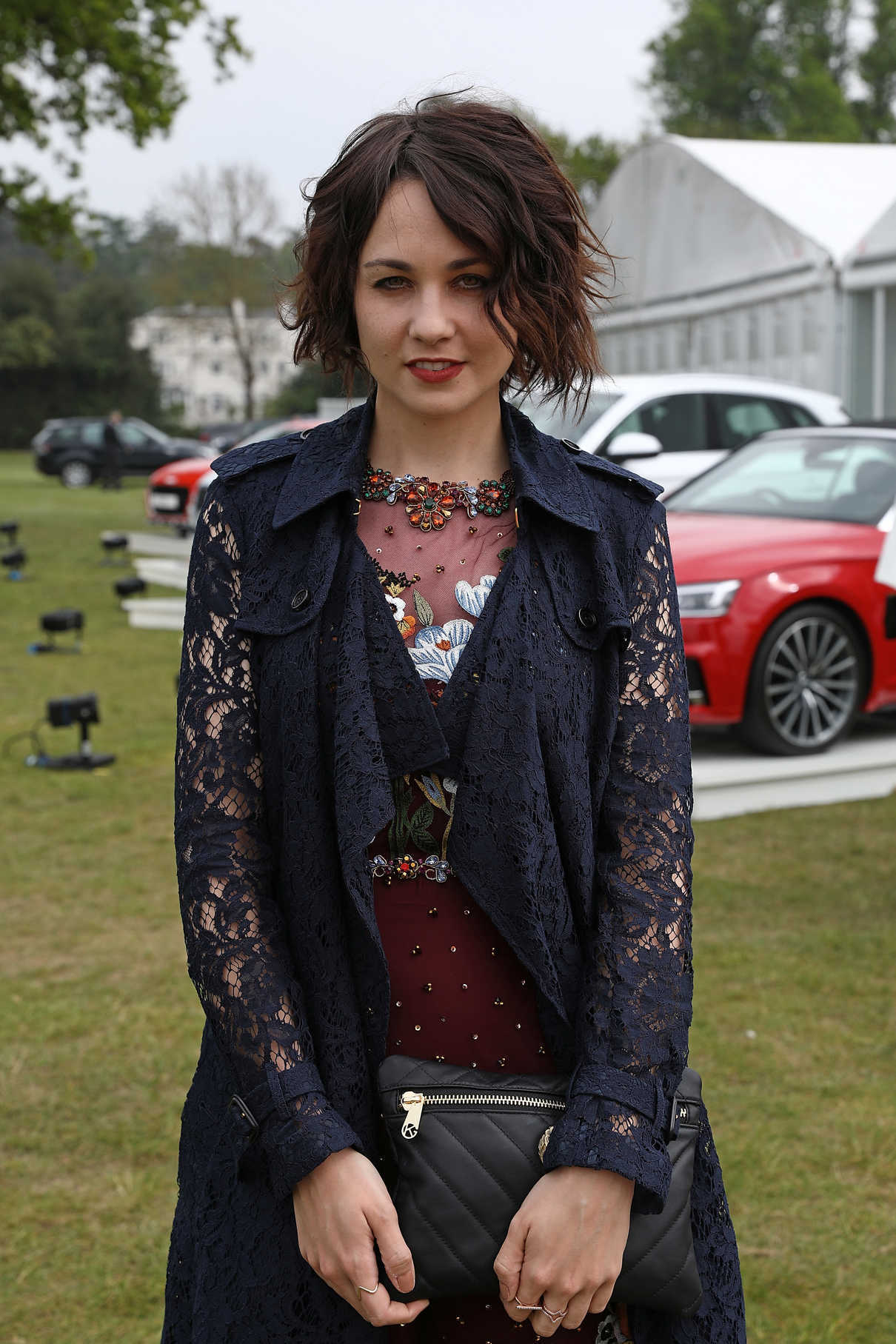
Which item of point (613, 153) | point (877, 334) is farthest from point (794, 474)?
point (613, 153)

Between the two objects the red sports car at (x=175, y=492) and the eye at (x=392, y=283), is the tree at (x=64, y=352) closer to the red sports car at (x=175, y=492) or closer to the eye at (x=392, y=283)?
the red sports car at (x=175, y=492)

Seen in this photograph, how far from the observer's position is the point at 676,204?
17.9 m

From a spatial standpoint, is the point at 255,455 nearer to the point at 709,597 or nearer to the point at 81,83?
the point at 709,597

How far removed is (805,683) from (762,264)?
31.0ft

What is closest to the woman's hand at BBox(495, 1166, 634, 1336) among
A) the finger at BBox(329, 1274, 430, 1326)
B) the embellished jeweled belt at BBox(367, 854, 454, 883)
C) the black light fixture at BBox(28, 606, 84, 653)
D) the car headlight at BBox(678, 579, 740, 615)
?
the finger at BBox(329, 1274, 430, 1326)

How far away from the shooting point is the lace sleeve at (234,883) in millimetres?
1567

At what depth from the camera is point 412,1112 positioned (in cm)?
157

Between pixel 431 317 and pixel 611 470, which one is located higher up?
pixel 431 317

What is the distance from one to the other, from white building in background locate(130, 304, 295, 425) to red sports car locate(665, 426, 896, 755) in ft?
72.4

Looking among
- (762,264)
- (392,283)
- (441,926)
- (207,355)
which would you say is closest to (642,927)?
(441,926)

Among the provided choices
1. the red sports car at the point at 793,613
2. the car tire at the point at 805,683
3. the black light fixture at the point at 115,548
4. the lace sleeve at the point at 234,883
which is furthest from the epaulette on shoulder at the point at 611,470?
the black light fixture at the point at 115,548

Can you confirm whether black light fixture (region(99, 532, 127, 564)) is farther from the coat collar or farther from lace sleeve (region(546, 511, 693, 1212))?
lace sleeve (region(546, 511, 693, 1212))

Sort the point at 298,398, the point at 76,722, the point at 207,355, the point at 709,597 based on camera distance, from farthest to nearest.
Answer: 1. the point at 207,355
2. the point at 298,398
3. the point at 76,722
4. the point at 709,597

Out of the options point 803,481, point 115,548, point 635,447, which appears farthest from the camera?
point 115,548
